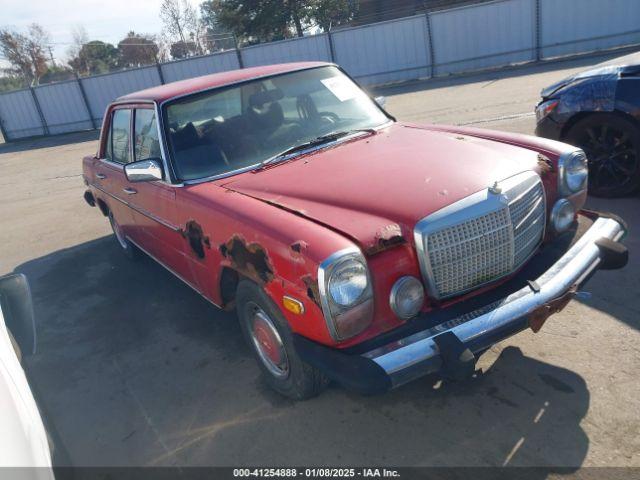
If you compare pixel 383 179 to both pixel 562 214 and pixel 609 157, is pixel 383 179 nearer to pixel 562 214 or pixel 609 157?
pixel 562 214

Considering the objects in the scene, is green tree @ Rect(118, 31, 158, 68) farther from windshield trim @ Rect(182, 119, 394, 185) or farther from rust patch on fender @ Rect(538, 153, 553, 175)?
rust patch on fender @ Rect(538, 153, 553, 175)

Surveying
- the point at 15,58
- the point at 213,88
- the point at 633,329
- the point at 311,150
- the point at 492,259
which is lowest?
the point at 633,329

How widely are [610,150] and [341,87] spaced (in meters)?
2.68

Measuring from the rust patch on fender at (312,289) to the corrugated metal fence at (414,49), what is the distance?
1743 centimetres

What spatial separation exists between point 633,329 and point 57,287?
5.19m

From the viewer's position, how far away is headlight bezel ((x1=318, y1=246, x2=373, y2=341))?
221cm

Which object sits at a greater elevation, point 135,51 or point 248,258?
point 135,51

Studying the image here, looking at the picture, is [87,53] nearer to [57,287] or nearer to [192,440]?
[57,287]

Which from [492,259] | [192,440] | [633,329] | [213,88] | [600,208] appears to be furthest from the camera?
[600,208]

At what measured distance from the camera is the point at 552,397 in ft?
8.74

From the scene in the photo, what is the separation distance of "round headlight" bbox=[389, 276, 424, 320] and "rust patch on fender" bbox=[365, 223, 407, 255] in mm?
176

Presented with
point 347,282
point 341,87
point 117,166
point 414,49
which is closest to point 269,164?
point 341,87

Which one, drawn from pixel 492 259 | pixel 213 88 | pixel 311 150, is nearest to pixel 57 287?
pixel 213 88

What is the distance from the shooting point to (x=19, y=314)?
96.6 inches
